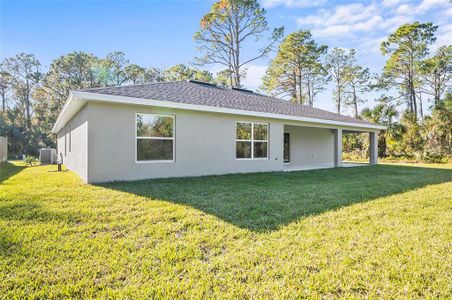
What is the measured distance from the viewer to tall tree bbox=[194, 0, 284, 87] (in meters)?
21.6

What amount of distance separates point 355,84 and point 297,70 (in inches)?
328

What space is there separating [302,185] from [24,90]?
4285 centimetres

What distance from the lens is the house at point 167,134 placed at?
7.62m

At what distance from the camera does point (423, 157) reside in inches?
711

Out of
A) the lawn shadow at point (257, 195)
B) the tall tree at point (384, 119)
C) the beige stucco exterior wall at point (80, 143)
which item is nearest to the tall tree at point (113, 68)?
the beige stucco exterior wall at point (80, 143)

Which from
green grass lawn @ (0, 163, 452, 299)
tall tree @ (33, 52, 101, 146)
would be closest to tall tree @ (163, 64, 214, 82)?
tall tree @ (33, 52, 101, 146)

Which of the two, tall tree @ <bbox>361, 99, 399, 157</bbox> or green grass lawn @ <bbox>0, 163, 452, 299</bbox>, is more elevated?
tall tree @ <bbox>361, 99, 399, 157</bbox>

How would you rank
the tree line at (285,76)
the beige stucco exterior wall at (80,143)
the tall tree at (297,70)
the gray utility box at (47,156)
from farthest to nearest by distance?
the tall tree at (297,70) < the tree line at (285,76) < the gray utility box at (47,156) < the beige stucco exterior wall at (80,143)

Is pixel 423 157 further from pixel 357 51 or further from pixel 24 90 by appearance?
pixel 24 90

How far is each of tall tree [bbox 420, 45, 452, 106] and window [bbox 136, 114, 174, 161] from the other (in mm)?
27791

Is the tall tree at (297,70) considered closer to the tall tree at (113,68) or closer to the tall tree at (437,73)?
the tall tree at (437,73)

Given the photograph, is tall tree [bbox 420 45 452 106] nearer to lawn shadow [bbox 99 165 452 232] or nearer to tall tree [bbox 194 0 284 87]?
tall tree [bbox 194 0 284 87]

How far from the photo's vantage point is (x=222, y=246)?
3301 millimetres

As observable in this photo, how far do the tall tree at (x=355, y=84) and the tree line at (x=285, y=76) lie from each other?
0.11 metres
